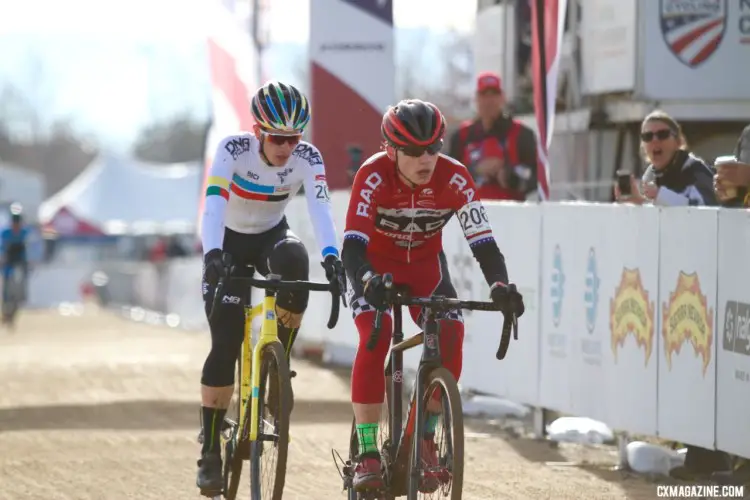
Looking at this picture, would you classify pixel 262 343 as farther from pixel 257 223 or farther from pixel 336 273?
pixel 257 223

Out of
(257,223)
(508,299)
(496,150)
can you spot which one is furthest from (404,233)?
(496,150)

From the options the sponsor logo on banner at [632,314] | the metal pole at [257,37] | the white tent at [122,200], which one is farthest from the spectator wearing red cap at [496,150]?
the white tent at [122,200]

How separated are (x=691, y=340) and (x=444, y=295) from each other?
236cm

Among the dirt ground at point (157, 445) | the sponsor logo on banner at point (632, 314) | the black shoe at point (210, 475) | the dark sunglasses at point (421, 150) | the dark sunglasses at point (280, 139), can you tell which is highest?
the dark sunglasses at point (280, 139)

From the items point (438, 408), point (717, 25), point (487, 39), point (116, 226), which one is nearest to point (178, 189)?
point (116, 226)

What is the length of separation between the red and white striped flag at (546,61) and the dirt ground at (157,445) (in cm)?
217

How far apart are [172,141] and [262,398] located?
12280cm

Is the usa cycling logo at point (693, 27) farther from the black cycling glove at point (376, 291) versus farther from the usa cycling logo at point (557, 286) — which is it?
the black cycling glove at point (376, 291)

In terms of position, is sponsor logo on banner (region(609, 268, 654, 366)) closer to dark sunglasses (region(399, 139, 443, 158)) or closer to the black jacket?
the black jacket

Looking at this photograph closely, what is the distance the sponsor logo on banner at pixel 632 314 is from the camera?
379 inches

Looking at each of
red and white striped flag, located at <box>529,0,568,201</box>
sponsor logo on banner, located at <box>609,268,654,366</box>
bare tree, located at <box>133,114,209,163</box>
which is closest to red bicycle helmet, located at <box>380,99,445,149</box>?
sponsor logo on banner, located at <box>609,268,654,366</box>

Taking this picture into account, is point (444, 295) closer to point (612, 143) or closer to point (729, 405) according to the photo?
point (729, 405)

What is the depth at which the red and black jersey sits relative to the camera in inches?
278

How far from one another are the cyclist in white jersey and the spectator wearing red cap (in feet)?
15.2
